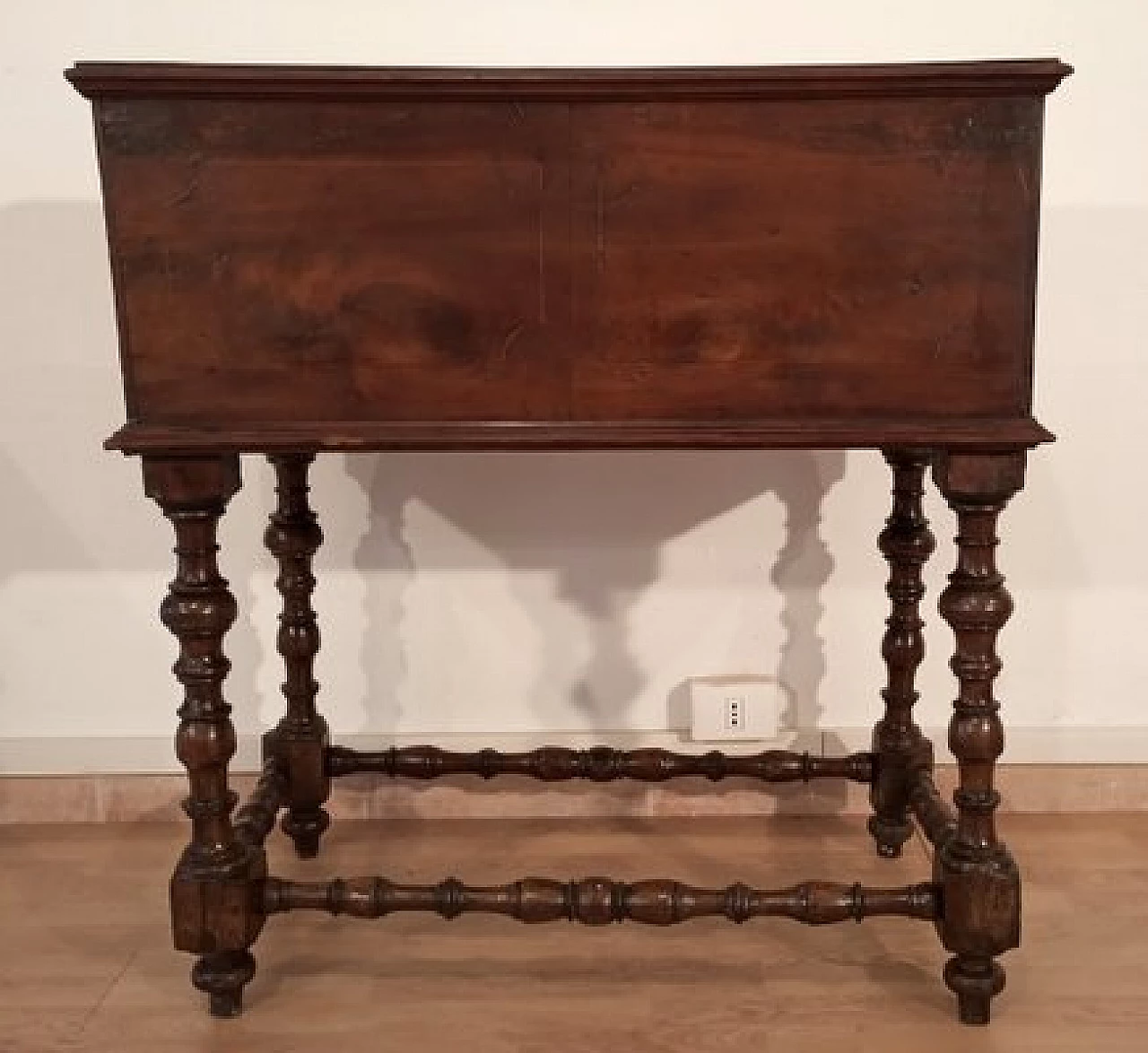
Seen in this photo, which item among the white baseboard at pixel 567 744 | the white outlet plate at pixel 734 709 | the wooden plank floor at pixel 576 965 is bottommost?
the wooden plank floor at pixel 576 965

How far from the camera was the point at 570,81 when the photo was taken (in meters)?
1.04

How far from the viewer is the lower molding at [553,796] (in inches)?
67.6

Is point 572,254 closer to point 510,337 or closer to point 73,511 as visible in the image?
point 510,337

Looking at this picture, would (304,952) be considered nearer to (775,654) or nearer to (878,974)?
(878,974)

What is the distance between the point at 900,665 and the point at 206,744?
0.80 m

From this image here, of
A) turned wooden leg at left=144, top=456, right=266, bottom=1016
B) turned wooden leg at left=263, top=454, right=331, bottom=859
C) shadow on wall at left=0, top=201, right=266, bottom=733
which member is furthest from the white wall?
turned wooden leg at left=144, top=456, right=266, bottom=1016

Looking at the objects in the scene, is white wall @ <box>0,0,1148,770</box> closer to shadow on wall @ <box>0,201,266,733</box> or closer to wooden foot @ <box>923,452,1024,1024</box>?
shadow on wall @ <box>0,201,266,733</box>

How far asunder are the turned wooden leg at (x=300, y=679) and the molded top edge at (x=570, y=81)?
1.81ft

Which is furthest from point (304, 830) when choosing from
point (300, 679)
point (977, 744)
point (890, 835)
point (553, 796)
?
point (977, 744)

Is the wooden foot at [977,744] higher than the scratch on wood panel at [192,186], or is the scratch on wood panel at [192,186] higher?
the scratch on wood panel at [192,186]

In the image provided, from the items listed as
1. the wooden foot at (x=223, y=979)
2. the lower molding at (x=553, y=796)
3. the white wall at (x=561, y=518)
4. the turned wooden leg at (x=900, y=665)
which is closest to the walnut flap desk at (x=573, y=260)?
the turned wooden leg at (x=900, y=665)

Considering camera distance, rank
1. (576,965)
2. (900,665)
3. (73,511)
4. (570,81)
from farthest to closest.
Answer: (73,511) < (900,665) < (576,965) < (570,81)

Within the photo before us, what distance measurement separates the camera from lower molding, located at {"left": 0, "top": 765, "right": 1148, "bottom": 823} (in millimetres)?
1716

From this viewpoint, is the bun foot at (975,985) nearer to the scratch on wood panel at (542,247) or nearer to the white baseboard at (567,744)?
the white baseboard at (567,744)
